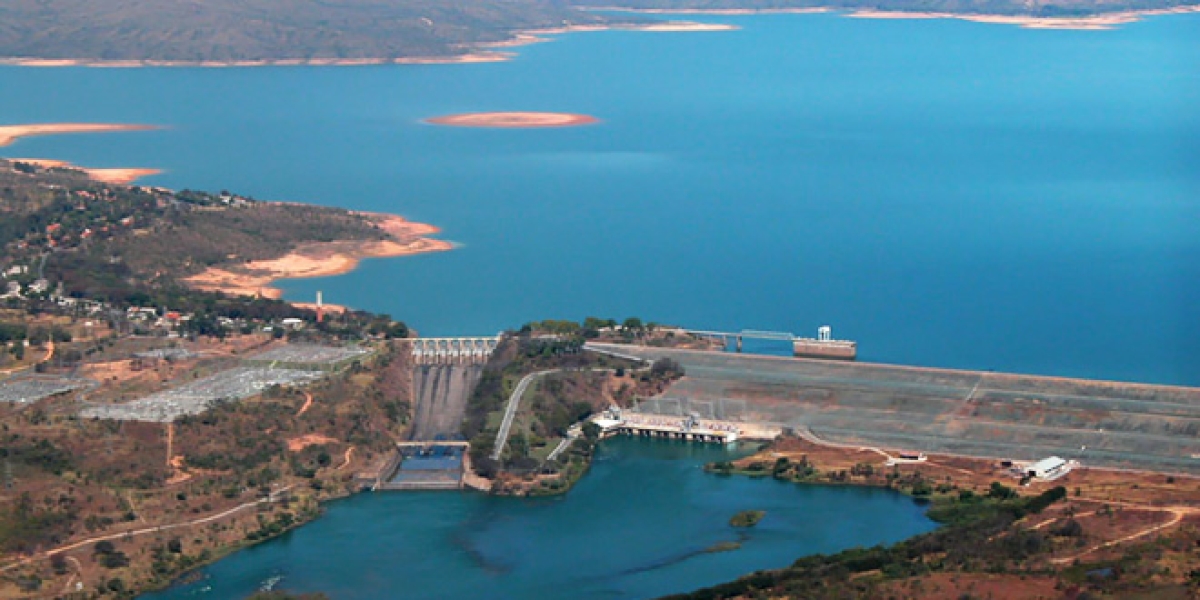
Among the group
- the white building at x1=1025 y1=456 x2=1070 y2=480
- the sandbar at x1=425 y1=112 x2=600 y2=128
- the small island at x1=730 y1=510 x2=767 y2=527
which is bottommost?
the small island at x1=730 y1=510 x2=767 y2=527

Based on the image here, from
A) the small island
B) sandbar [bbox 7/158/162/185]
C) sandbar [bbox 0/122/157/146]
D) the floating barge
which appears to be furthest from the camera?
sandbar [bbox 0/122/157/146]

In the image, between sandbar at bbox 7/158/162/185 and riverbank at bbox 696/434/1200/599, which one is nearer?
riverbank at bbox 696/434/1200/599

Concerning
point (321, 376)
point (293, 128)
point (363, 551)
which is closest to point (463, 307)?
point (321, 376)

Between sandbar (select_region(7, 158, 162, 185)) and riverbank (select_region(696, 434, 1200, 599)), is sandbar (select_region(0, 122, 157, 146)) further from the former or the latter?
riverbank (select_region(696, 434, 1200, 599))

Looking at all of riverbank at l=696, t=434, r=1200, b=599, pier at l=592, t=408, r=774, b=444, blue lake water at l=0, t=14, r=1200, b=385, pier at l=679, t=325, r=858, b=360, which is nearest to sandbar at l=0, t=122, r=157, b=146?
blue lake water at l=0, t=14, r=1200, b=385

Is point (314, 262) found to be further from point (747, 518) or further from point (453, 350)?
point (747, 518)

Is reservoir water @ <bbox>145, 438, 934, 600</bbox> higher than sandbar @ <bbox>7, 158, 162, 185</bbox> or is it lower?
lower

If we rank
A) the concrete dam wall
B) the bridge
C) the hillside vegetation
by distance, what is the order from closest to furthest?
the concrete dam wall, the bridge, the hillside vegetation

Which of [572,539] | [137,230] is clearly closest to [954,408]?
[572,539]
